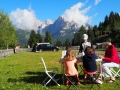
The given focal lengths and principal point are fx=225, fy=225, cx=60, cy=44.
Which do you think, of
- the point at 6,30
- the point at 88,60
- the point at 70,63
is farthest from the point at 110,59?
the point at 6,30

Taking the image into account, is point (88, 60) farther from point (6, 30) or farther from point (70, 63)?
point (6, 30)

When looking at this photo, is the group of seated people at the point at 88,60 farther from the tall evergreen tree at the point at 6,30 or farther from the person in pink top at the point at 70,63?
the tall evergreen tree at the point at 6,30

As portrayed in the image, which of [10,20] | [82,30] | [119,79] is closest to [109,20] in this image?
[82,30]

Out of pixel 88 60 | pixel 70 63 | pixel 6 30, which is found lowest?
pixel 70 63

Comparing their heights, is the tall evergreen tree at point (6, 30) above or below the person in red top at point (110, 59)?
above

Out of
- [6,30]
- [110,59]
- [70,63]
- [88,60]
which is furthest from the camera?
[6,30]

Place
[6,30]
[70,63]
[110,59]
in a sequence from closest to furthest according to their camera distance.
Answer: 1. [70,63]
2. [110,59]
3. [6,30]

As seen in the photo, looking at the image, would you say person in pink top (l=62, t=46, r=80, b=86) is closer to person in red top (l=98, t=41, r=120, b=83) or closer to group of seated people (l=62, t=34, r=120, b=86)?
group of seated people (l=62, t=34, r=120, b=86)

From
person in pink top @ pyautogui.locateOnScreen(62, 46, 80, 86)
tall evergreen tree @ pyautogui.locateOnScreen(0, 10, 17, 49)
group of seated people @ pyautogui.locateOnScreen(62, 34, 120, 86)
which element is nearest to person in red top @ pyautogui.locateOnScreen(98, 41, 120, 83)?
group of seated people @ pyautogui.locateOnScreen(62, 34, 120, 86)

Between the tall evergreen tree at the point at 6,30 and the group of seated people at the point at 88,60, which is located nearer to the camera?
the group of seated people at the point at 88,60

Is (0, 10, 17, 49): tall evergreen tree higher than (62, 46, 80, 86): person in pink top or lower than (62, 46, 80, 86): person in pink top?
higher

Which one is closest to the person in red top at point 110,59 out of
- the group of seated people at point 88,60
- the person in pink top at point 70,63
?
the group of seated people at point 88,60

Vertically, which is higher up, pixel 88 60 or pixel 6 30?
pixel 6 30

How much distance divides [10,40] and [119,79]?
54.2 metres
